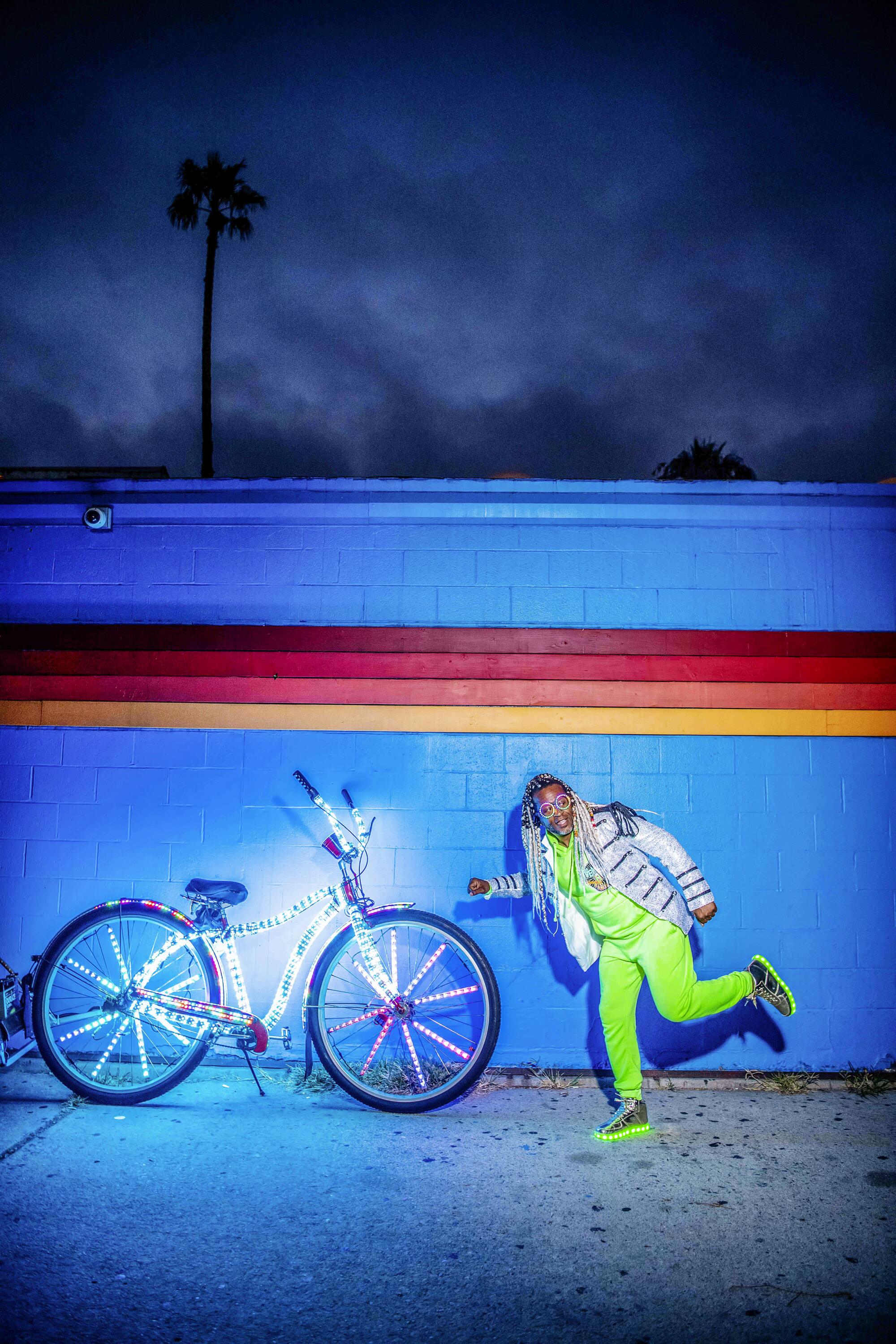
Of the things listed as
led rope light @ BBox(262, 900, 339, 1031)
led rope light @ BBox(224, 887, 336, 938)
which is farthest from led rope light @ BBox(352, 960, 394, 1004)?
led rope light @ BBox(224, 887, 336, 938)

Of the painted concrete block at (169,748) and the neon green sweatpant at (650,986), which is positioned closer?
the neon green sweatpant at (650,986)

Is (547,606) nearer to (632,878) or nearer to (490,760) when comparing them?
(490,760)

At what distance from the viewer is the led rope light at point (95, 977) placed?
4078 millimetres

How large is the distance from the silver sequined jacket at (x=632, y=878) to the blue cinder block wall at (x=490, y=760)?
1.65ft

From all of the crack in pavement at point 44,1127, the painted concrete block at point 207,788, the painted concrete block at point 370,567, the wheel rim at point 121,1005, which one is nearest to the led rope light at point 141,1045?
the wheel rim at point 121,1005

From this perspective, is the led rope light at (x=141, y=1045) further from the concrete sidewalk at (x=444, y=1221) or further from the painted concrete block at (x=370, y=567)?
the painted concrete block at (x=370, y=567)

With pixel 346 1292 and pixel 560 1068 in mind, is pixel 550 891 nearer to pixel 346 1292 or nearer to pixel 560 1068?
pixel 560 1068

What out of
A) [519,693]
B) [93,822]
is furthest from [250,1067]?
[519,693]

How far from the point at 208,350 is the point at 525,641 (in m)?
21.0

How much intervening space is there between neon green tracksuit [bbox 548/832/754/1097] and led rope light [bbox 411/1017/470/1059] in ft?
2.57

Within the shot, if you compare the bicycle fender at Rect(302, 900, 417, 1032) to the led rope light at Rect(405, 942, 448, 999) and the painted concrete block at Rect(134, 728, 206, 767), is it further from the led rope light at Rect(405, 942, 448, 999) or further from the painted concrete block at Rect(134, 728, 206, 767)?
the painted concrete block at Rect(134, 728, 206, 767)

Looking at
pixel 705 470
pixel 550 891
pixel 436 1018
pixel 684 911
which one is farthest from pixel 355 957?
pixel 705 470

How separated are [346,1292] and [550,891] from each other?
Answer: 1.93m

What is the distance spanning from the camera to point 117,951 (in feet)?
14.1
